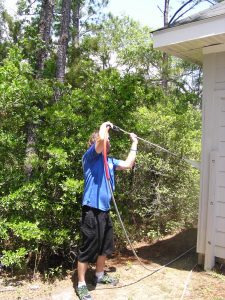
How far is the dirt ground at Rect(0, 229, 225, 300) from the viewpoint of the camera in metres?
4.09

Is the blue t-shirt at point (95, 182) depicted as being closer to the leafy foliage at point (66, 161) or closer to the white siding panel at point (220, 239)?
the leafy foliage at point (66, 161)

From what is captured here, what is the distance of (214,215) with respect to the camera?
477 cm

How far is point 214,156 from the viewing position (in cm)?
476

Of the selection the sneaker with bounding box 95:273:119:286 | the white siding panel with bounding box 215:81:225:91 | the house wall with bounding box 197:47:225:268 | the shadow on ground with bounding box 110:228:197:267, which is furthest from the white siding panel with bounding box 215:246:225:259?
the white siding panel with bounding box 215:81:225:91

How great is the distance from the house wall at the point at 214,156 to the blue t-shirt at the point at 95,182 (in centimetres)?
149

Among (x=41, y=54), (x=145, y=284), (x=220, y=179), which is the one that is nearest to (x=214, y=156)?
(x=220, y=179)

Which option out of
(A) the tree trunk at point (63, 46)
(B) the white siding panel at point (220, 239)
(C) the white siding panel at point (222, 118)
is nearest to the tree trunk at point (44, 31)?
(A) the tree trunk at point (63, 46)

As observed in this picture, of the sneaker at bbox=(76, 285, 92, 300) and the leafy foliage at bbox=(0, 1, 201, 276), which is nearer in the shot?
the sneaker at bbox=(76, 285, 92, 300)

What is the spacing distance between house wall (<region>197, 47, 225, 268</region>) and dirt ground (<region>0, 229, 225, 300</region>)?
349mm

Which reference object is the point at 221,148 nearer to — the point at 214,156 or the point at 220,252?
the point at 214,156

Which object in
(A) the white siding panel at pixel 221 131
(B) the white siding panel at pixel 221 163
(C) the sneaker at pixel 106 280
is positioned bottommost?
(C) the sneaker at pixel 106 280

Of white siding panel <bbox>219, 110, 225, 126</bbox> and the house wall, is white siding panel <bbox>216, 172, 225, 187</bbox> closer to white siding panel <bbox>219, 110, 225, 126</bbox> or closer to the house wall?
the house wall

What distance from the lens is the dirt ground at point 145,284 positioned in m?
4.09

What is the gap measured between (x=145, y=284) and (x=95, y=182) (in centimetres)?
139
